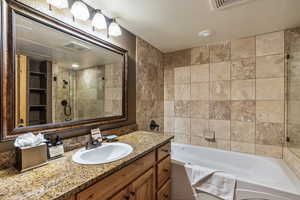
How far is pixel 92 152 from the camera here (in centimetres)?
120

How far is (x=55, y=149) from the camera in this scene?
100cm

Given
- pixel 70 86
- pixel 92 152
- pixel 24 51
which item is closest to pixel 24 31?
pixel 24 51

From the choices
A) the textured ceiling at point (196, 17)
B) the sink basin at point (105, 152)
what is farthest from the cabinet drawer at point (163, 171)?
the textured ceiling at point (196, 17)

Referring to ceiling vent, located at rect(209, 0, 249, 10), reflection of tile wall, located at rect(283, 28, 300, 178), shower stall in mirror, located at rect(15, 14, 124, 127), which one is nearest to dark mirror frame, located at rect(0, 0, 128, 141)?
shower stall in mirror, located at rect(15, 14, 124, 127)

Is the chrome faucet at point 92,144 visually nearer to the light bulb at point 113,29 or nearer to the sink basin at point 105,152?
the sink basin at point 105,152

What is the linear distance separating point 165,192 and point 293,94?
6.33 feet

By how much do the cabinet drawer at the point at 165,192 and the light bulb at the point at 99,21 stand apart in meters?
1.73

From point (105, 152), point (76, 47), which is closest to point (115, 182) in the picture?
point (105, 152)

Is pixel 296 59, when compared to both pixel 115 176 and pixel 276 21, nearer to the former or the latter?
pixel 276 21

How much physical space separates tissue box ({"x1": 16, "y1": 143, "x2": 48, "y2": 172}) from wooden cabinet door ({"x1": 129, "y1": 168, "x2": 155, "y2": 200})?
612 mm

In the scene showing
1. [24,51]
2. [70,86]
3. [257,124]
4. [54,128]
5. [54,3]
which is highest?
[54,3]

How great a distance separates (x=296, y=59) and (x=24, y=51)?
2724 mm

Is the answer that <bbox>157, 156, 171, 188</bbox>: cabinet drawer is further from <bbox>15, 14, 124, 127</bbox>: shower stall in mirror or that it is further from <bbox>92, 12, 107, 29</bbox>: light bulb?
<bbox>92, 12, 107, 29</bbox>: light bulb

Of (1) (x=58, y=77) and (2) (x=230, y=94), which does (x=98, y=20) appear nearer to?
(1) (x=58, y=77)
